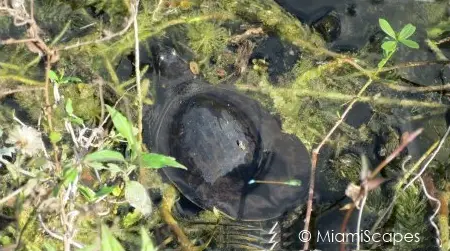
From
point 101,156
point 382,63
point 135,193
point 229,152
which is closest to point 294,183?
point 229,152

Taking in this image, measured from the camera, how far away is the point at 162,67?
2490 millimetres

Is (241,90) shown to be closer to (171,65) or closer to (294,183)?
(171,65)

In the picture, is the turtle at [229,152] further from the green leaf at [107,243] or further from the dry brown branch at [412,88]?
the green leaf at [107,243]

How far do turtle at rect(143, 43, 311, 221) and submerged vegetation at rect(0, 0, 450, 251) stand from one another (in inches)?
1.8

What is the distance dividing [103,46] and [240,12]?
0.59m

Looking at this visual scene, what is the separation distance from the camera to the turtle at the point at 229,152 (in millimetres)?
2316

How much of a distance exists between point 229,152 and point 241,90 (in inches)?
12.0

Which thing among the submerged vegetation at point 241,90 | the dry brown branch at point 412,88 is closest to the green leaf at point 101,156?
the submerged vegetation at point 241,90

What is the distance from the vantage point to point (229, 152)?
231 centimetres

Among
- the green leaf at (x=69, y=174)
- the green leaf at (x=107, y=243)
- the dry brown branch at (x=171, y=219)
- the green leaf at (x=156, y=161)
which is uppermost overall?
the green leaf at (x=107, y=243)

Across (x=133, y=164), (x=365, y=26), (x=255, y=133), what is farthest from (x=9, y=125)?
(x=365, y=26)

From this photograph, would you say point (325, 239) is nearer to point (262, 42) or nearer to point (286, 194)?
point (286, 194)

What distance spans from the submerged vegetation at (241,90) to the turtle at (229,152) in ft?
0.15

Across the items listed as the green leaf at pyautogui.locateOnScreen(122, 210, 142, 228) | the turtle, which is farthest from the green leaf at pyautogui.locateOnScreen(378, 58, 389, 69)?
the green leaf at pyautogui.locateOnScreen(122, 210, 142, 228)
